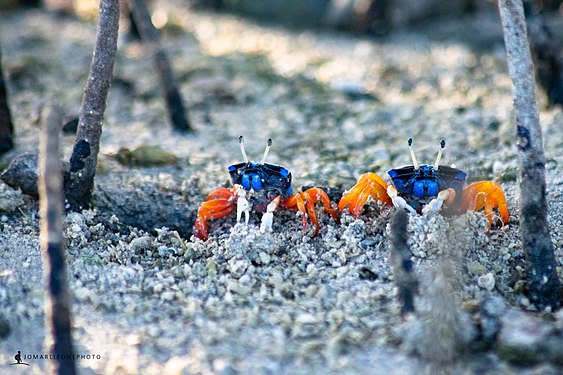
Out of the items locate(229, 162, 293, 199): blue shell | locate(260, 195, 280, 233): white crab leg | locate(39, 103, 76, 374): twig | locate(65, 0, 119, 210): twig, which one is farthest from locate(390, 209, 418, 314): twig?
locate(65, 0, 119, 210): twig

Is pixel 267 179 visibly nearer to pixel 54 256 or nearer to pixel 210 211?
pixel 210 211

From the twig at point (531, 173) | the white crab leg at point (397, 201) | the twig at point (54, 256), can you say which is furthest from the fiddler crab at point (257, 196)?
the twig at point (54, 256)

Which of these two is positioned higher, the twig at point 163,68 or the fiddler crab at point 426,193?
the twig at point 163,68

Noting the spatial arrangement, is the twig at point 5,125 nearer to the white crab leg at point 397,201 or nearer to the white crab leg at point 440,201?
the white crab leg at point 397,201

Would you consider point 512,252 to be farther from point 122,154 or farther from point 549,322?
point 122,154

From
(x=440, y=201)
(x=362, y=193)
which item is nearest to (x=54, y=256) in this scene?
(x=362, y=193)

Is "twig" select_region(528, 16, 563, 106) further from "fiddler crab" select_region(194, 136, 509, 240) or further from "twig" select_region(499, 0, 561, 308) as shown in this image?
"twig" select_region(499, 0, 561, 308)
